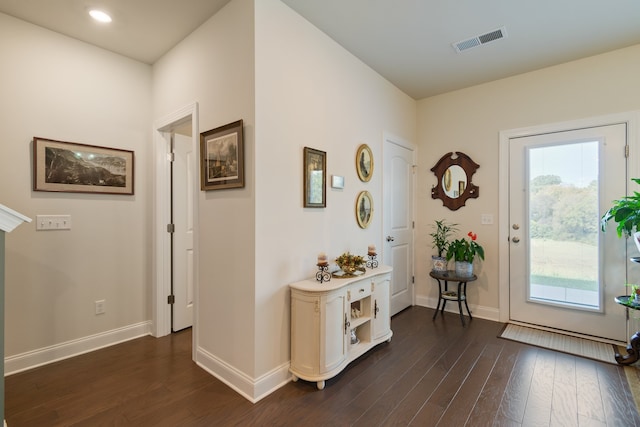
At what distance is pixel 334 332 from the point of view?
2.20 metres

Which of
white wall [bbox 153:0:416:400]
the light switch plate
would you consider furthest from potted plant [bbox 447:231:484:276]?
the light switch plate

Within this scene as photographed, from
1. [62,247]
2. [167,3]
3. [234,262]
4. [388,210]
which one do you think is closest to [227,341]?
[234,262]

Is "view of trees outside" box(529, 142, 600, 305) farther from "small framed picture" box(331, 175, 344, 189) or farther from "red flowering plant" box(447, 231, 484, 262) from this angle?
"small framed picture" box(331, 175, 344, 189)

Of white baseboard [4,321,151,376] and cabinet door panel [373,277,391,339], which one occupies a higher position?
cabinet door panel [373,277,391,339]

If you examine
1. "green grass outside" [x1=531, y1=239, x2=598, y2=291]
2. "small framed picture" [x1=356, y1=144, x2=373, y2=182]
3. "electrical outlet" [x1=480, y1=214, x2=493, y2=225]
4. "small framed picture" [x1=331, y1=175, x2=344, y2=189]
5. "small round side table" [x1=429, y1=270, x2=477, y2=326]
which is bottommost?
"small round side table" [x1=429, y1=270, x2=477, y2=326]

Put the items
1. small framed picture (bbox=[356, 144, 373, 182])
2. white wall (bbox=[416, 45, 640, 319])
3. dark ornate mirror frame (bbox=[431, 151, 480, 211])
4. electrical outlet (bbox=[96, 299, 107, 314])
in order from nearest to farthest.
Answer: electrical outlet (bbox=[96, 299, 107, 314])
white wall (bbox=[416, 45, 640, 319])
small framed picture (bbox=[356, 144, 373, 182])
dark ornate mirror frame (bbox=[431, 151, 480, 211])

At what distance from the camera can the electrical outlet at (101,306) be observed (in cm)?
279

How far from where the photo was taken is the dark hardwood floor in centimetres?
183

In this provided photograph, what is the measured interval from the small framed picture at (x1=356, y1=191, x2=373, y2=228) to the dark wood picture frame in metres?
0.56

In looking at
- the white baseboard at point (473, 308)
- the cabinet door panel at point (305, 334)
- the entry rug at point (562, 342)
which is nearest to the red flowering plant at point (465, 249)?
the white baseboard at point (473, 308)

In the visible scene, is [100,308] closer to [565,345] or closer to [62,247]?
[62,247]

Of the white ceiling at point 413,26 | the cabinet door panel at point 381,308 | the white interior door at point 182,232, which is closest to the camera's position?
the white ceiling at point 413,26

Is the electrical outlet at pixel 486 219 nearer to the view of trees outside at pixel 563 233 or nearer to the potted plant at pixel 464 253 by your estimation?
the potted plant at pixel 464 253

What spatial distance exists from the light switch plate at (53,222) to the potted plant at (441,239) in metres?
3.79
